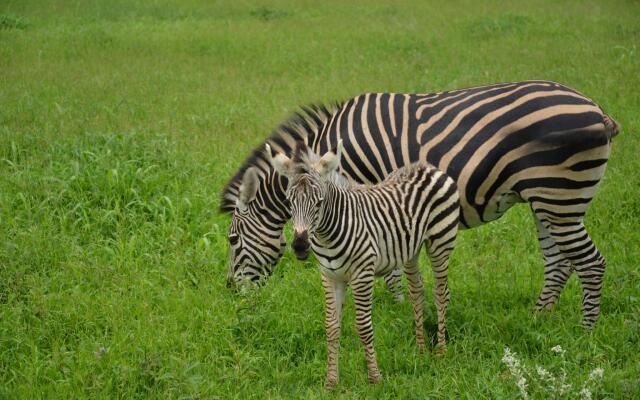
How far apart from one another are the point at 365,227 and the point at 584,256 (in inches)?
83.0

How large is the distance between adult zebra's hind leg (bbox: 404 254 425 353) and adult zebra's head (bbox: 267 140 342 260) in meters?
1.20

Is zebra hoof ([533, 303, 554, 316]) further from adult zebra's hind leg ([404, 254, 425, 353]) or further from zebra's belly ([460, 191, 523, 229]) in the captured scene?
adult zebra's hind leg ([404, 254, 425, 353])

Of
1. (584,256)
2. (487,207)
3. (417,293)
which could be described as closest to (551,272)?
(584,256)

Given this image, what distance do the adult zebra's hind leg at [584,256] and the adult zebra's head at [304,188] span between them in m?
2.20

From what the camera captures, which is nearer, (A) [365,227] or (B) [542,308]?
(A) [365,227]

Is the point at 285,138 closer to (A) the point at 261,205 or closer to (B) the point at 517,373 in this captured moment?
(A) the point at 261,205

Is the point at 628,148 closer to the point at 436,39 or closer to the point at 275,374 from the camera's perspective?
the point at 275,374

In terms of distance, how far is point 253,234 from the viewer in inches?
260

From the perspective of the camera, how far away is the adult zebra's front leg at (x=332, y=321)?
5.55 m

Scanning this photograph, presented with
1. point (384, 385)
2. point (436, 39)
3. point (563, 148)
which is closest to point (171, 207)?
point (384, 385)

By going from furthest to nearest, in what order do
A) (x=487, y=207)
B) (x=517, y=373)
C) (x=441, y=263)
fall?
1. (x=487, y=207)
2. (x=441, y=263)
3. (x=517, y=373)

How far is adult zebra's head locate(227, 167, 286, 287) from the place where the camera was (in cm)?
653

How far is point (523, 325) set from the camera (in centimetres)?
642

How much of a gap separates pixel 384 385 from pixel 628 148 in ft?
20.2
